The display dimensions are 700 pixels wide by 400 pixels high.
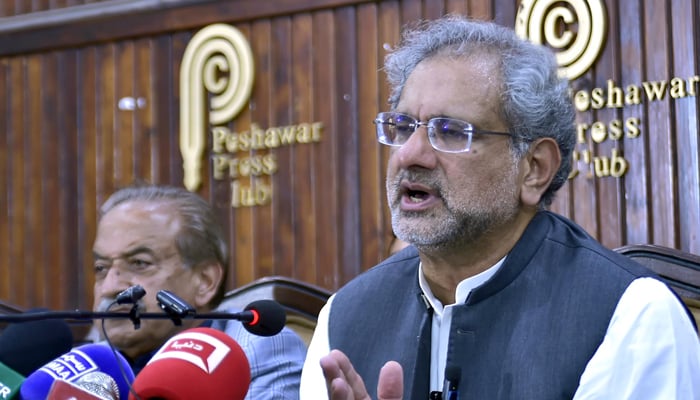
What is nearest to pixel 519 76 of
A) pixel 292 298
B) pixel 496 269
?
pixel 496 269

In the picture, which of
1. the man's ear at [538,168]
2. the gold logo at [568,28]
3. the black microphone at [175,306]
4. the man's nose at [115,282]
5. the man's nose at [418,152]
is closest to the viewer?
the black microphone at [175,306]

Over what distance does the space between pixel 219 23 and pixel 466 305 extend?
3.33 metres

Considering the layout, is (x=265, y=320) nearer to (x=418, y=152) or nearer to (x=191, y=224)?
(x=418, y=152)

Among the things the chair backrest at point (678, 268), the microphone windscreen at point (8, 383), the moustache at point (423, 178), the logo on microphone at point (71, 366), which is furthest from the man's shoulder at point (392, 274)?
the chair backrest at point (678, 268)

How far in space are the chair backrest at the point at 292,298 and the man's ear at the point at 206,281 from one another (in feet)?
3.55

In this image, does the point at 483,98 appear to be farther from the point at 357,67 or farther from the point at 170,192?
the point at 357,67

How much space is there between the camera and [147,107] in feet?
17.4

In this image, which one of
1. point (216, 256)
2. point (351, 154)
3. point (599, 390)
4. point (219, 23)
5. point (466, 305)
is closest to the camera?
point (599, 390)

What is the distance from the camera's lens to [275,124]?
4.96m

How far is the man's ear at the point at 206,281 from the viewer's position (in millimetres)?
2904

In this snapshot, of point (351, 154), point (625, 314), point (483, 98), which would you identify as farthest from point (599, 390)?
point (351, 154)

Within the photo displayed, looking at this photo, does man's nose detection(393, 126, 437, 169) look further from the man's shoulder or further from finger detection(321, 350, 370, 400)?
finger detection(321, 350, 370, 400)

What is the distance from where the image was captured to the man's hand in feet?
5.28

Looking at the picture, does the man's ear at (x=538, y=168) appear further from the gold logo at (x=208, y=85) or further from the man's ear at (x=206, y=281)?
the gold logo at (x=208, y=85)
